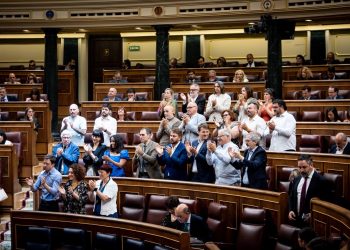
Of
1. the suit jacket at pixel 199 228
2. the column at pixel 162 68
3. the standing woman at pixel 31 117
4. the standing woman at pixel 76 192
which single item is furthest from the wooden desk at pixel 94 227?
the column at pixel 162 68

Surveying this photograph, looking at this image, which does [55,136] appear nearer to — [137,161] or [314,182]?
[137,161]

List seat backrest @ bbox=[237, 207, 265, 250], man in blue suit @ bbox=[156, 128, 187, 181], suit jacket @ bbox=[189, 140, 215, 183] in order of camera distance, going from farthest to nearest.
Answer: man in blue suit @ bbox=[156, 128, 187, 181] → suit jacket @ bbox=[189, 140, 215, 183] → seat backrest @ bbox=[237, 207, 265, 250]

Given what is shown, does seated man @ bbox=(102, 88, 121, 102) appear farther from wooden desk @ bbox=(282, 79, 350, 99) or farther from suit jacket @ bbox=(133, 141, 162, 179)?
suit jacket @ bbox=(133, 141, 162, 179)

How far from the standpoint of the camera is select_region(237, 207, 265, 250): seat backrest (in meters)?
6.34

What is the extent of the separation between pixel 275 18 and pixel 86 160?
6.32m

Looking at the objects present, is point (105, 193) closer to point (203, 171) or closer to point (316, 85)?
point (203, 171)

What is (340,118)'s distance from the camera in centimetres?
980

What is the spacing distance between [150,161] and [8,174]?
2.30 m

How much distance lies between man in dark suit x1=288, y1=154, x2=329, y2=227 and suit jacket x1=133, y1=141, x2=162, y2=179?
1.93 metres

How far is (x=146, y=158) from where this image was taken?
7609mm

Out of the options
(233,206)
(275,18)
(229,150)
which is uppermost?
(275,18)

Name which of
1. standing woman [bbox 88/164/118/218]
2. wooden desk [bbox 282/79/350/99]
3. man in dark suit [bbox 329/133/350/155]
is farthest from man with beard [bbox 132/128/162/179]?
wooden desk [bbox 282/79/350/99]

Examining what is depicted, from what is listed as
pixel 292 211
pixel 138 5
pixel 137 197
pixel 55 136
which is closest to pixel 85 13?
pixel 138 5

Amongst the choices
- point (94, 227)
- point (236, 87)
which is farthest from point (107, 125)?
point (236, 87)
